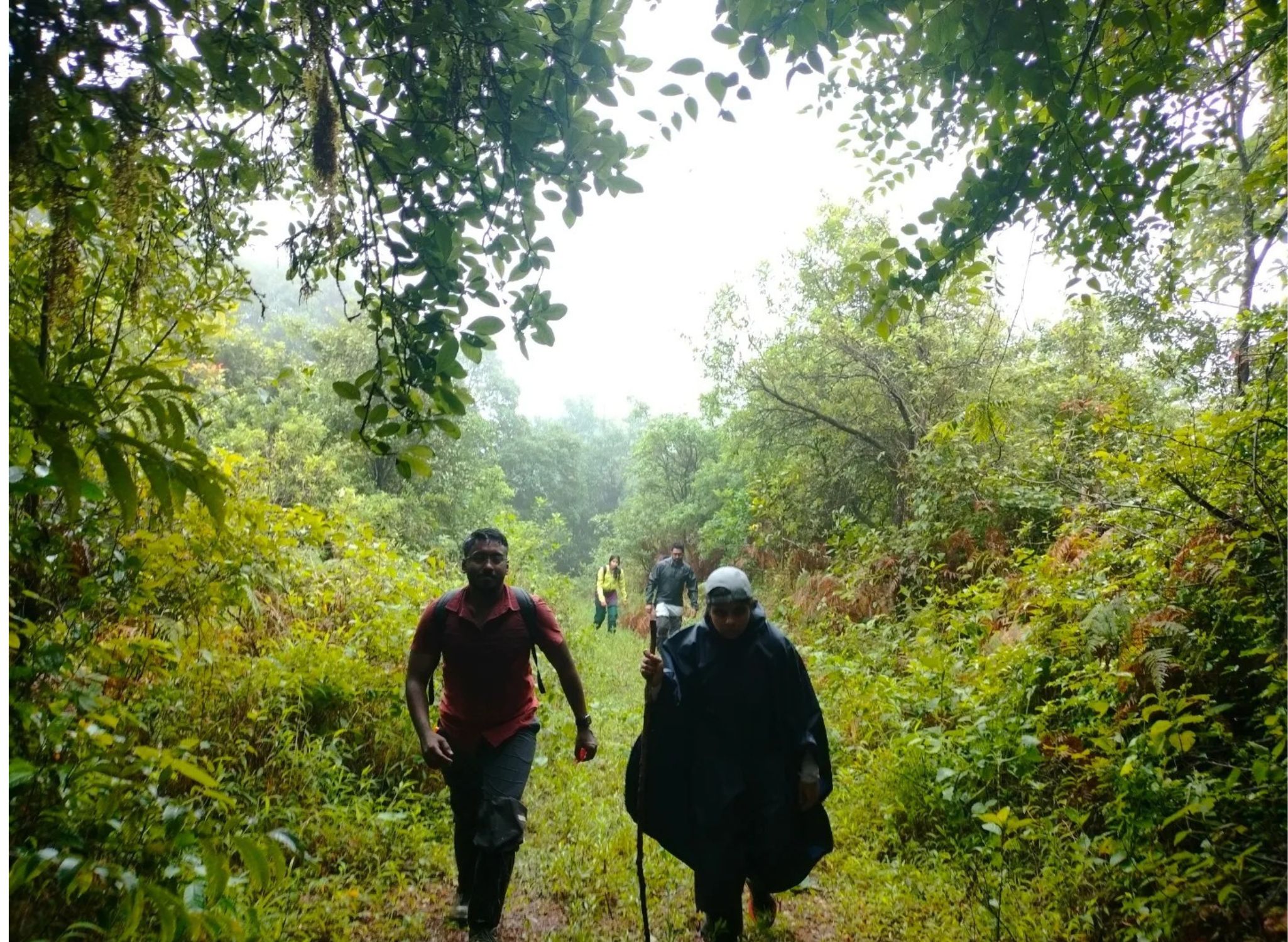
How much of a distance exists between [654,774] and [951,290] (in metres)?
2.79

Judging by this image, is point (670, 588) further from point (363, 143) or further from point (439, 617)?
point (363, 143)

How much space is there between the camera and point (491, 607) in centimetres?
362

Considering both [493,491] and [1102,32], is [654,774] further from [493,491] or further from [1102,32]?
[493,491]

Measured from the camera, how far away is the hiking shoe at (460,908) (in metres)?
3.61

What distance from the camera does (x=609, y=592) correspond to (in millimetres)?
14289

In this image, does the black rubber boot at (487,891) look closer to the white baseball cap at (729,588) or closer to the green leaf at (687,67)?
the white baseball cap at (729,588)

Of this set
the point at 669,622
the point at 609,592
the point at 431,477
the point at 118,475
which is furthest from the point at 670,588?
the point at 118,475

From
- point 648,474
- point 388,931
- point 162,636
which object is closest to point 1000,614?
point 388,931

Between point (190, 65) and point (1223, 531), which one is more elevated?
point (190, 65)

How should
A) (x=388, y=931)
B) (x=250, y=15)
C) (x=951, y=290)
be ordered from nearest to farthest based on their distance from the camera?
(x=250, y=15) < (x=951, y=290) < (x=388, y=931)

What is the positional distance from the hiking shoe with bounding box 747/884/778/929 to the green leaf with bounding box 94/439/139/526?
11.9ft

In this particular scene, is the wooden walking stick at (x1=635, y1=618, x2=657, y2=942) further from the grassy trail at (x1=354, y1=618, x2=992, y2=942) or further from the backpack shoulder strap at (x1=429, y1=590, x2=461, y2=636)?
the backpack shoulder strap at (x1=429, y1=590, x2=461, y2=636)

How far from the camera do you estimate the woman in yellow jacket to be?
14.3 m

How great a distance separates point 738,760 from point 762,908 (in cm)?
94
